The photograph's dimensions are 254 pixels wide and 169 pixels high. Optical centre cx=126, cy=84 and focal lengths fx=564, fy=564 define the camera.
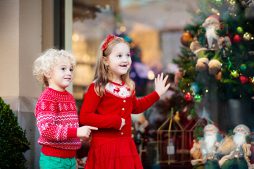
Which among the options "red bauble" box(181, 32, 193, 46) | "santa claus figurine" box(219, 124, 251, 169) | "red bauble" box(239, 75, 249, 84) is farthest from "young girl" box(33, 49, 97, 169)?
"red bauble" box(181, 32, 193, 46)

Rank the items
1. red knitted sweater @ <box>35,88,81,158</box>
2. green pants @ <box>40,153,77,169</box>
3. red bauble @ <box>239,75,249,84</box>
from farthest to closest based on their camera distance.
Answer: red bauble @ <box>239,75,249,84</box>, green pants @ <box>40,153,77,169</box>, red knitted sweater @ <box>35,88,81,158</box>

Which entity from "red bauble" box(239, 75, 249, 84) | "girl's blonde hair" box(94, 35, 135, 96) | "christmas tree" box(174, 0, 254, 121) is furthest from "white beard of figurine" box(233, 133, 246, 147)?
"girl's blonde hair" box(94, 35, 135, 96)

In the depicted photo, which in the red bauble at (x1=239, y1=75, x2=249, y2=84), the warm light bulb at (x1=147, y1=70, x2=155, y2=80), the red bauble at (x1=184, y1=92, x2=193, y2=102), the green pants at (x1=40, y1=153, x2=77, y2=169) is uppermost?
the warm light bulb at (x1=147, y1=70, x2=155, y2=80)

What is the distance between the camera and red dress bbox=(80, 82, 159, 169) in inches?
156

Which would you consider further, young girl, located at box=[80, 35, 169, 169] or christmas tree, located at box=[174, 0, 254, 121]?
christmas tree, located at box=[174, 0, 254, 121]

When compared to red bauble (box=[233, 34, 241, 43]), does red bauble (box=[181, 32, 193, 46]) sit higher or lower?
higher

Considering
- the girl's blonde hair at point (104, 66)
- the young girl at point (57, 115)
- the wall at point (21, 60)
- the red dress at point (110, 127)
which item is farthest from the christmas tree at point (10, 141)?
the girl's blonde hair at point (104, 66)

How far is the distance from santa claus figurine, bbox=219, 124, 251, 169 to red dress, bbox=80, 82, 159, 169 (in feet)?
4.39

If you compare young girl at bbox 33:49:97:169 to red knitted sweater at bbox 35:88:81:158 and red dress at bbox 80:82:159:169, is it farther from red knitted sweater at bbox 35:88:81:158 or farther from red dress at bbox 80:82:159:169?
red dress at bbox 80:82:159:169

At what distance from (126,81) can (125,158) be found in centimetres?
58

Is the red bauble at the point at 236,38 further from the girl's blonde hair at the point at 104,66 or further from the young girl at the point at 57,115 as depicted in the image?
the young girl at the point at 57,115

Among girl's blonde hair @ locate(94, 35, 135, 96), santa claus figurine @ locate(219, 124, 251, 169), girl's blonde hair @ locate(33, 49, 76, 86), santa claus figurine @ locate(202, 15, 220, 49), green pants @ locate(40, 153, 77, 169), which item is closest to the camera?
green pants @ locate(40, 153, 77, 169)

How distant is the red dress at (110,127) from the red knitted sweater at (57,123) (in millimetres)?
132

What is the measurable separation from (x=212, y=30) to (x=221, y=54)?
269 mm
